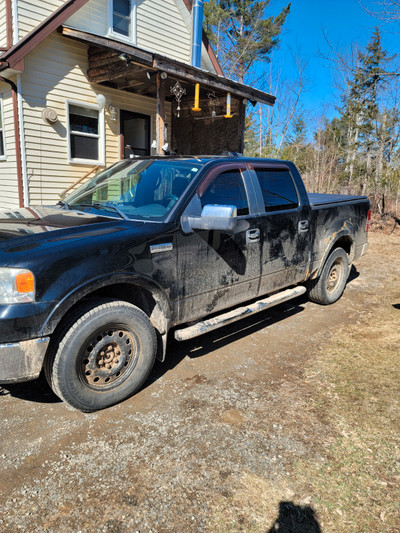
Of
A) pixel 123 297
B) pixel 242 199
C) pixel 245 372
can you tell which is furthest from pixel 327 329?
pixel 123 297

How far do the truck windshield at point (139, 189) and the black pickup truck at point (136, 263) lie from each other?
15mm

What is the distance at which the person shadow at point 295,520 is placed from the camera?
197cm

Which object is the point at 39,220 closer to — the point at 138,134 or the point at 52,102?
the point at 52,102

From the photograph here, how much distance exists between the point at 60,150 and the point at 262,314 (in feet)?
22.7

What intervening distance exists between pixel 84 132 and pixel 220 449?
922 centimetres

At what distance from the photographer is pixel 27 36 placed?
7836mm

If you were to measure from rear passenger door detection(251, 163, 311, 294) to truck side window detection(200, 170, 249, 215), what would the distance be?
25 cm

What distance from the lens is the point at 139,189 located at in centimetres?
367

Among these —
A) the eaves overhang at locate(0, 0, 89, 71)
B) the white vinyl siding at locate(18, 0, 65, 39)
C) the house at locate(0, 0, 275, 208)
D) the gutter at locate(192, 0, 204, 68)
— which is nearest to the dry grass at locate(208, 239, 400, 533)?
the house at locate(0, 0, 275, 208)

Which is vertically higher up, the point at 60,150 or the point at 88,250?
the point at 60,150

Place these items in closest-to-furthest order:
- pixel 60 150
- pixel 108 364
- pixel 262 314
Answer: pixel 108 364, pixel 262 314, pixel 60 150

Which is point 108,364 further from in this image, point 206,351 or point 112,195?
point 112,195

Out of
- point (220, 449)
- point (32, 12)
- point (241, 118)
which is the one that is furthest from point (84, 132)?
point (220, 449)

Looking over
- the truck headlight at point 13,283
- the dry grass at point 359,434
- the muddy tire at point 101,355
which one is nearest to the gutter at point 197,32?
the dry grass at point 359,434
